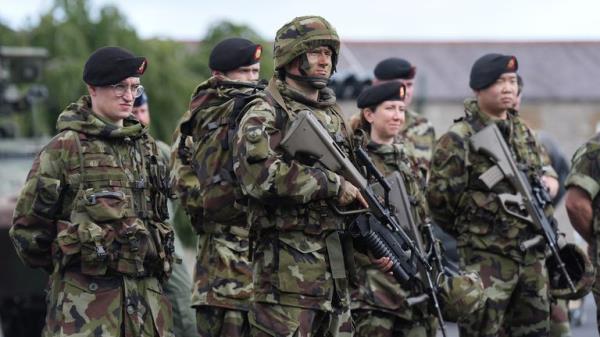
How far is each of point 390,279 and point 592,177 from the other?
55.6 inches

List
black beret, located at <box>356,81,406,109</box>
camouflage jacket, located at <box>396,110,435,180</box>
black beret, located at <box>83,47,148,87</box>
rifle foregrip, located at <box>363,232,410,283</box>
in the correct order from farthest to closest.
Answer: camouflage jacket, located at <box>396,110,435,180</box> < black beret, located at <box>356,81,406,109</box> < black beret, located at <box>83,47,148,87</box> < rifle foregrip, located at <box>363,232,410,283</box>

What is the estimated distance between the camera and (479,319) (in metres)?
9.78

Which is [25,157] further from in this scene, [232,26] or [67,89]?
[232,26]

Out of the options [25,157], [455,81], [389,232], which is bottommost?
[455,81]

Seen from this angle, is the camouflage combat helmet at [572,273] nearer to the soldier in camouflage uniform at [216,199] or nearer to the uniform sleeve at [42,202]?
the soldier in camouflage uniform at [216,199]

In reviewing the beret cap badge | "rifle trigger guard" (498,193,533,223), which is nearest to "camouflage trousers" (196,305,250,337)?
the beret cap badge

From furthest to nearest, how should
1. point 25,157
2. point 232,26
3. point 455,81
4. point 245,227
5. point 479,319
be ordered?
point 455,81, point 232,26, point 25,157, point 479,319, point 245,227

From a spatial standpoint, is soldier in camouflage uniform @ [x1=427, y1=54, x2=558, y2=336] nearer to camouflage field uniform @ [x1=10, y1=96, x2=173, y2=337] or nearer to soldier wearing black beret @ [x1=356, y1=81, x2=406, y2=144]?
soldier wearing black beret @ [x1=356, y1=81, x2=406, y2=144]

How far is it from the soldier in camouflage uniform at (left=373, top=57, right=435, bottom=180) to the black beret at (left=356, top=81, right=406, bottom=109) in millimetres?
958

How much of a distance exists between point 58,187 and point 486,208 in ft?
10.4

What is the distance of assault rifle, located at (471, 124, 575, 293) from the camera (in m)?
9.77

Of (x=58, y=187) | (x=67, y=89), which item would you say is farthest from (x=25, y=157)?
(x=67, y=89)

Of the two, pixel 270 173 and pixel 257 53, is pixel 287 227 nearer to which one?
pixel 270 173

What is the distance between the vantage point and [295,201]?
287 inches
